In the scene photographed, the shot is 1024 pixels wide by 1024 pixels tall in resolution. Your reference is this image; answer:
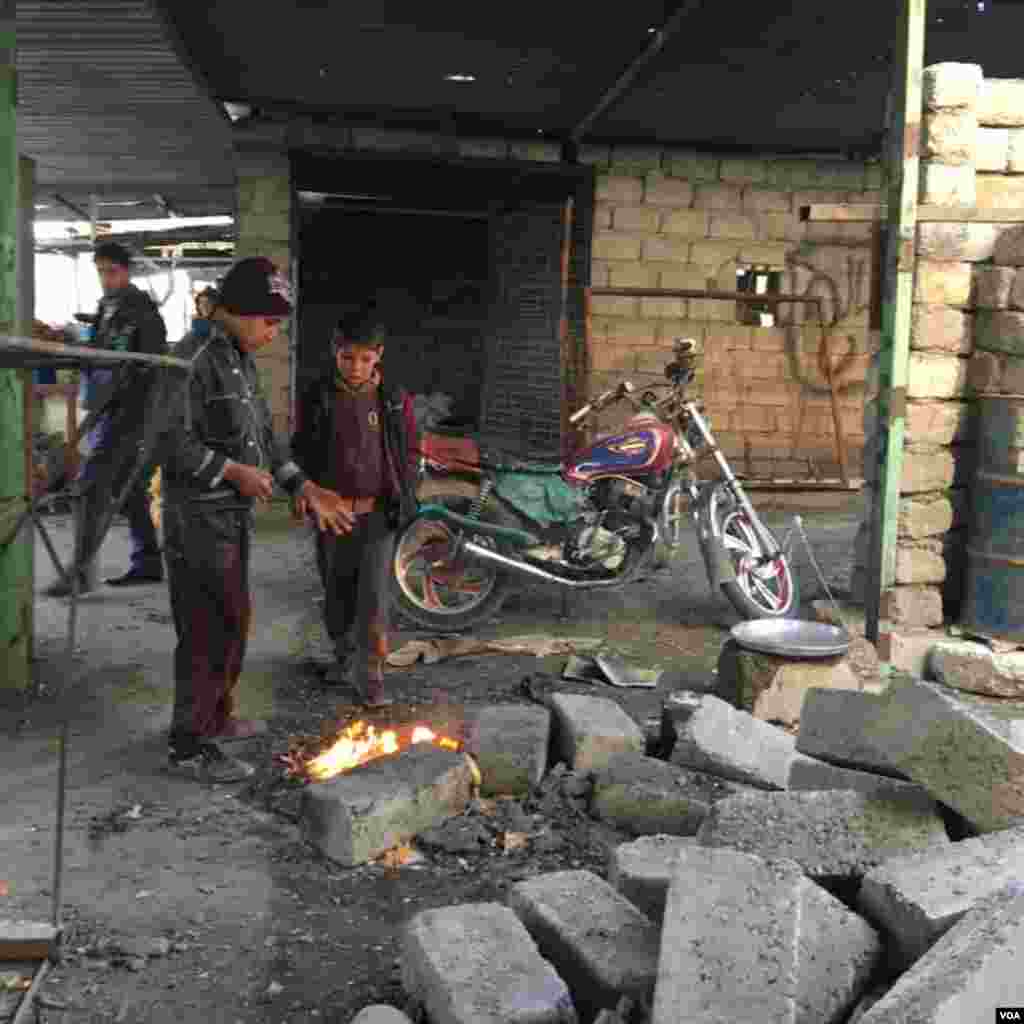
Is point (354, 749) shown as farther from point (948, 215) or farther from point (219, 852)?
point (948, 215)

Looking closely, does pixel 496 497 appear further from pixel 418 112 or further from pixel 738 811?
pixel 418 112

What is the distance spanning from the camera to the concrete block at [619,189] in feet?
35.5

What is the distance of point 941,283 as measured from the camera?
6.00m

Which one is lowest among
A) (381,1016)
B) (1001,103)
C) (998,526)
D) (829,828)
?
(381,1016)

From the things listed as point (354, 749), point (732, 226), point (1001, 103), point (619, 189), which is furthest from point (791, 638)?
point (732, 226)

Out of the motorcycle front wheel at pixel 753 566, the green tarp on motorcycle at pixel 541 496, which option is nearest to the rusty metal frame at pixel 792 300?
the green tarp on motorcycle at pixel 541 496

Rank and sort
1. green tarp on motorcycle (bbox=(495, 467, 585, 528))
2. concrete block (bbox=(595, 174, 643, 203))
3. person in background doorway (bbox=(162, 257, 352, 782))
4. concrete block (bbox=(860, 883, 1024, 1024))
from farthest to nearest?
concrete block (bbox=(595, 174, 643, 203)) < green tarp on motorcycle (bbox=(495, 467, 585, 528)) < person in background doorway (bbox=(162, 257, 352, 782)) < concrete block (bbox=(860, 883, 1024, 1024))

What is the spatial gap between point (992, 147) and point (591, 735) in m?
4.00

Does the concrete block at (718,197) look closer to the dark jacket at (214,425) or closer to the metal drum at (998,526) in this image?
the metal drum at (998,526)

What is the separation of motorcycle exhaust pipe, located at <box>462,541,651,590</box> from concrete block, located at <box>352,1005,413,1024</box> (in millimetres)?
3697

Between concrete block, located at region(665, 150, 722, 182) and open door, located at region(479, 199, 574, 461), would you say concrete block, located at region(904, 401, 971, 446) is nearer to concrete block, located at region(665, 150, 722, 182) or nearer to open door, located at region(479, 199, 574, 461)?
open door, located at region(479, 199, 574, 461)

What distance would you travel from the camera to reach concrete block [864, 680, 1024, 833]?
123 inches

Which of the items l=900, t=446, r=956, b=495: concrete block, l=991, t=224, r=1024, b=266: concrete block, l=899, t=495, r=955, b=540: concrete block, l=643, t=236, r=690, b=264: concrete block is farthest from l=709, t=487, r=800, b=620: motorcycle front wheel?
l=643, t=236, r=690, b=264: concrete block

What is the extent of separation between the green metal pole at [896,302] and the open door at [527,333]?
420cm
